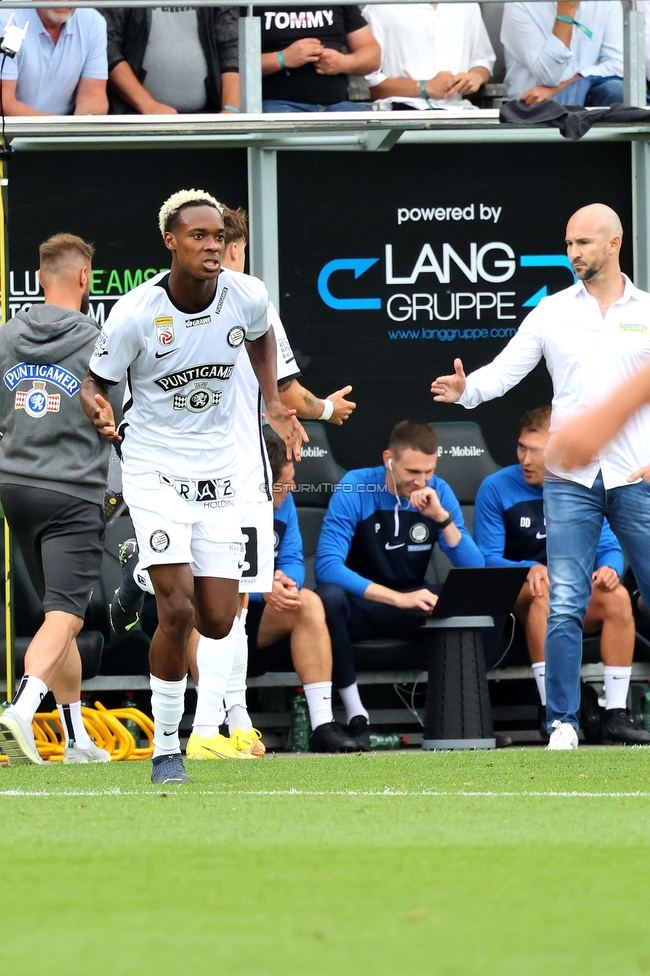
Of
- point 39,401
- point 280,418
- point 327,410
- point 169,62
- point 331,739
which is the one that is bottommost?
point 331,739

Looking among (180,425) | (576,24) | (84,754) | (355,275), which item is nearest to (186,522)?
(180,425)

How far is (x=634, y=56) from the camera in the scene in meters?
9.33

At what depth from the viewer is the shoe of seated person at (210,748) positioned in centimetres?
736

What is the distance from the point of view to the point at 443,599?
26.7ft

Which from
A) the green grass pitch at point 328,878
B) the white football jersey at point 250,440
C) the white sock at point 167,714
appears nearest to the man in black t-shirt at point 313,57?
the white football jersey at point 250,440

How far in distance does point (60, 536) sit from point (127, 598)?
49 cm

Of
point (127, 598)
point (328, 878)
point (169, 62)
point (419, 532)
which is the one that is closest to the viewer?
point (328, 878)

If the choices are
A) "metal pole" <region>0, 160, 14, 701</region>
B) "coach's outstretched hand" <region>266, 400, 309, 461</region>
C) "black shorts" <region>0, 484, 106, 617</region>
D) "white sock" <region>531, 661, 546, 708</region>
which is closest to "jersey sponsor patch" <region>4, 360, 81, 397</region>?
"black shorts" <region>0, 484, 106, 617</region>

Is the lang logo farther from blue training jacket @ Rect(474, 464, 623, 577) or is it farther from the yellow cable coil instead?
the yellow cable coil

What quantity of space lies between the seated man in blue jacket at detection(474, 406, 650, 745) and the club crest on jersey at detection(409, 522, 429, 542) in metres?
0.35

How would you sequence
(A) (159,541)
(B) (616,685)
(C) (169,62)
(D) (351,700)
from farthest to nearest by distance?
(C) (169,62) < (D) (351,700) < (B) (616,685) < (A) (159,541)

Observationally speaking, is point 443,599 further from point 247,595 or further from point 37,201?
point 37,201

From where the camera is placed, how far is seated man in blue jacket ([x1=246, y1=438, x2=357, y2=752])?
8.35m

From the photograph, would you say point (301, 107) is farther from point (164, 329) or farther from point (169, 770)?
point (169, 770)
